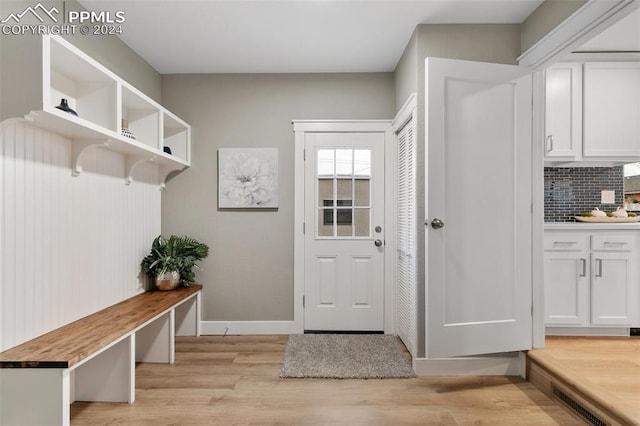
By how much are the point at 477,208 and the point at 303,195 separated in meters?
1.66

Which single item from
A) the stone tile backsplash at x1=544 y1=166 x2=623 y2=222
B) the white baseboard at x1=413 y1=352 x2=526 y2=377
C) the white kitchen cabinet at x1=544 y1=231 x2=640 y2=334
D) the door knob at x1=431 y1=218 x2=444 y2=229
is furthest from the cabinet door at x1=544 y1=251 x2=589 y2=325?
the door knob at x1=431 y1=218 x2=444 y2=229

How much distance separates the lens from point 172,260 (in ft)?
10.3

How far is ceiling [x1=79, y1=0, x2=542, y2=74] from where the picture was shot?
2.43 meters

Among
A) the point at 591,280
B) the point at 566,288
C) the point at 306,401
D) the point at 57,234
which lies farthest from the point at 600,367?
the point at 57,234

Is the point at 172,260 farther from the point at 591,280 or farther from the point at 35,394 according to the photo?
the point at 591,280

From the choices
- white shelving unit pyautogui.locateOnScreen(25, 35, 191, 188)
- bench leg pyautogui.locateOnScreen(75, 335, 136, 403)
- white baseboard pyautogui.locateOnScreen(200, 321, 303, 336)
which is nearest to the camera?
white shelving unit pyautogui.locateOnScreen(25, 35, 191, 188)

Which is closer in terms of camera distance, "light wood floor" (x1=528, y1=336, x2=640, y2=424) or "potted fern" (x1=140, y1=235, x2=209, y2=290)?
"light wood floor" (x1=528, y1=336, x2=640, y2=424)

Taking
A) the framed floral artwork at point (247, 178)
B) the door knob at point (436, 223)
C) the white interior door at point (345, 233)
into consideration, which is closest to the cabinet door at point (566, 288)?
the door knob at point (436, 223)

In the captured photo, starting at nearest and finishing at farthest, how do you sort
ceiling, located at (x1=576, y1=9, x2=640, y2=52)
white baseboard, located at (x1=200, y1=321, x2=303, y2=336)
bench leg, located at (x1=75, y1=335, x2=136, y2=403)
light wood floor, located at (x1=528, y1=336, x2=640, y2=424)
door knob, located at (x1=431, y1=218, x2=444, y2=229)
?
light wood floor, located at (x1=528, y1=336, x2=640, y2=424), bench leg, located at (x1=75, y1=335, x2=136, y2=403), door knob, located at (x1=431, y1=218, x2=444, y2=229), ceiling, located at (x1=576, y1=9, x2=640, y2=52), white baseboard, located at (x1=200, y1=321, x2=303, y2=336)

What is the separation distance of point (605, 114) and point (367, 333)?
9.44 feet

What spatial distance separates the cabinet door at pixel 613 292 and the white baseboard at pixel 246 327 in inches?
103

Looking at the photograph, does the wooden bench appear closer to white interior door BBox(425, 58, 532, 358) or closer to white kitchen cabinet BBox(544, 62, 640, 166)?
white interior door BBox(425, 58, 532, 358)

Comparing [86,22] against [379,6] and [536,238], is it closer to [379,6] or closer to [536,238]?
[379,6]

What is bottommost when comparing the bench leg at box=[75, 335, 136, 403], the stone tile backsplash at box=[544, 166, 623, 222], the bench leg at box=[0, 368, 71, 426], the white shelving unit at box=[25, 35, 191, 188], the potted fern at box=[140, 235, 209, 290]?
Result: the bench leg at box=[75, 335, 136, 403]
